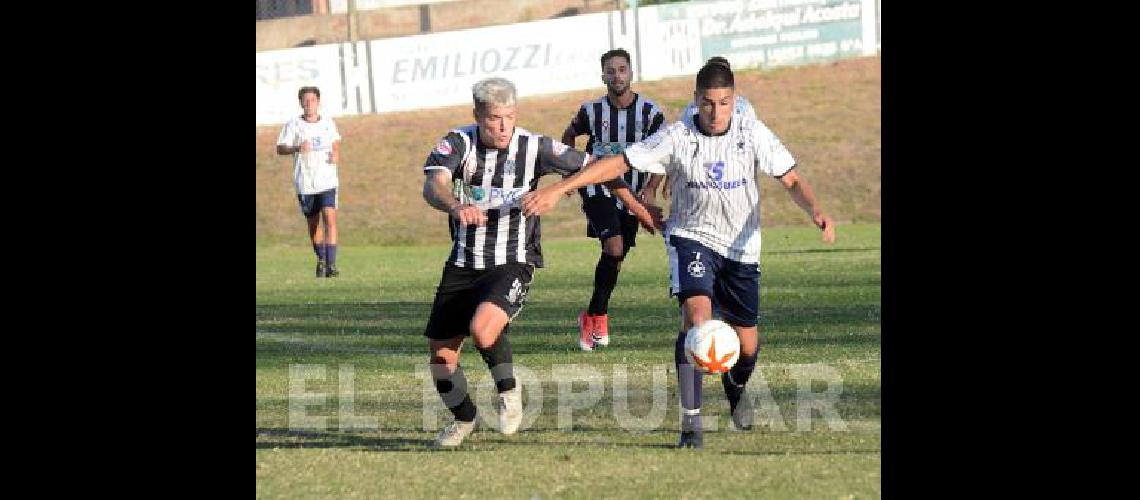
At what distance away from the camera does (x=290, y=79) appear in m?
36.2

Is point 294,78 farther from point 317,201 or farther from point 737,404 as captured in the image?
point 737,404

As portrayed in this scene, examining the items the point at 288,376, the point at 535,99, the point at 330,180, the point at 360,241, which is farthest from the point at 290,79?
the point at 288,376

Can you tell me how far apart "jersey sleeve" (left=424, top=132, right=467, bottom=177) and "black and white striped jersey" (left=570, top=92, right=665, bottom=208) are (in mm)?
3761

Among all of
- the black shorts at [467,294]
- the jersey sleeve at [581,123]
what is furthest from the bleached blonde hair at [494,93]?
the jersey sleeve at [581,123]

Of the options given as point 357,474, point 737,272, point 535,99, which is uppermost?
point 535,99

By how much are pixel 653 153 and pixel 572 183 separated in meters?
0.57

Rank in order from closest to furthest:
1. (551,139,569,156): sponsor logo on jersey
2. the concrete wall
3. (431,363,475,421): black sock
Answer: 1. (431,363,475,421): black sock
2. (551,139,569,156): sponsor logo on jersey
3. the concrete wall

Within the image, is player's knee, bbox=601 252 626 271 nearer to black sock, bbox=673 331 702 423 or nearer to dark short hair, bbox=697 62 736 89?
dark short hair, bbox=697 62 736 89

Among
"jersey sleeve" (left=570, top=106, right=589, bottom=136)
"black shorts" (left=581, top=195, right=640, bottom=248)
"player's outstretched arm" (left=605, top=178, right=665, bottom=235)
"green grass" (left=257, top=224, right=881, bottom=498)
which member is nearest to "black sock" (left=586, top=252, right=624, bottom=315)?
"black shorts" (left=581, top=195, right=640, bottom=248)

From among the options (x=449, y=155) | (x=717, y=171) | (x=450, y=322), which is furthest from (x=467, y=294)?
(x=717, y=171)

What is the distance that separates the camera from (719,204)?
1026 centimetres

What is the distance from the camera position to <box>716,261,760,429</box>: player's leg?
1028 cm
